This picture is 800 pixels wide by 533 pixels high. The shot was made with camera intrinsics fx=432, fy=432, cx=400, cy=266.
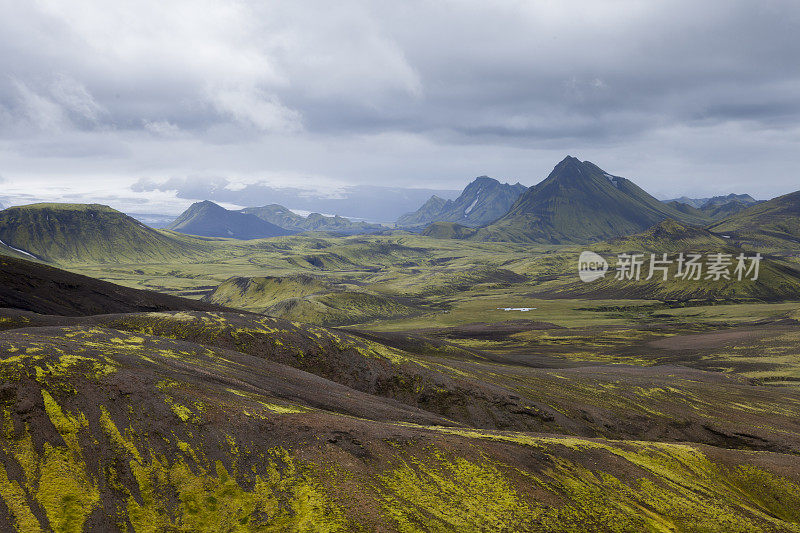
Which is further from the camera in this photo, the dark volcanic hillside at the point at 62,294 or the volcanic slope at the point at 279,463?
the dark volcanic hillside at the point at 62,294

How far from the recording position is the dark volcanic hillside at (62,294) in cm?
8331

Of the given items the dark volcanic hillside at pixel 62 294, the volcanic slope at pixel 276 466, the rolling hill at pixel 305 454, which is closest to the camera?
the volcanic slope at pixel 276 466

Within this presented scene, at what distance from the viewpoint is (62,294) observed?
91.0 m

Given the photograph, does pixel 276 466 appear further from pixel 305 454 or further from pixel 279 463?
pixel 305 454

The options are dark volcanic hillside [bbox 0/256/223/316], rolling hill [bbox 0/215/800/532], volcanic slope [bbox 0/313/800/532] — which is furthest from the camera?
dark volcanic hillside [bbox 0/256/223/316]

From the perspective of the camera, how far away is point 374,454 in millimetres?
30094

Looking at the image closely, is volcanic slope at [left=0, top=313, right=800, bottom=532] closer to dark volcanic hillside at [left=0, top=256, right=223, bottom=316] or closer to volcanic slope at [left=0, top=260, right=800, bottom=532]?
volcanic slope at [left=0, top=260, right=800, bottom=532]

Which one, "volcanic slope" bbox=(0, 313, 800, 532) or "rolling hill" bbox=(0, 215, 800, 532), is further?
"rolling hill" bbox=(0, 215, 800, 532)

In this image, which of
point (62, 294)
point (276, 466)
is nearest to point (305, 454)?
point (276, 466)

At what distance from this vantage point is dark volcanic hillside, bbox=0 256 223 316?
8331 centimetres

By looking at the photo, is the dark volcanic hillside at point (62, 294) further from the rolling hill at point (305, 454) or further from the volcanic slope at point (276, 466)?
the volcanic slope at point (276, 466)

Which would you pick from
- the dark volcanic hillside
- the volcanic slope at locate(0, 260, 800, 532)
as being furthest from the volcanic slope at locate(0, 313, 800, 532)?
the dark volcanic hillside

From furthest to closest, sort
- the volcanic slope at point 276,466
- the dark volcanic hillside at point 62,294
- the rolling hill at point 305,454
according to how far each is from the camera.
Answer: the dark volcanic hillside at point 62,294 < the rolling hill at point 305,454 < the volcanic slope at point 276,466

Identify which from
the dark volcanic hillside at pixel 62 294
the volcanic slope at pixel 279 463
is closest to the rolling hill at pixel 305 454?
the volcanic slope at pixel 279 463
